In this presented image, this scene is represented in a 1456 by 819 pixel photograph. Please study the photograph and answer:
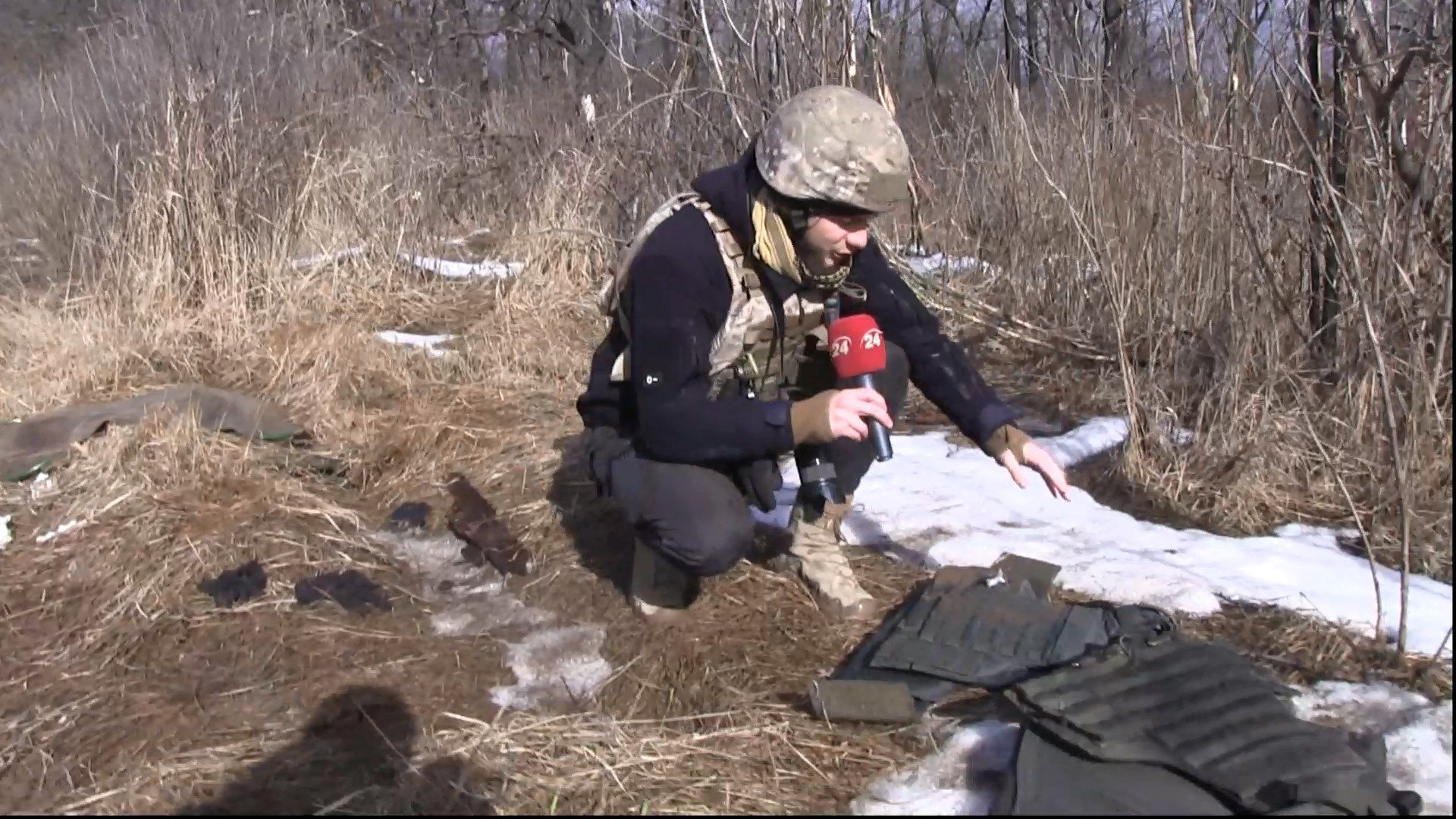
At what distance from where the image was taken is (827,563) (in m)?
3.02

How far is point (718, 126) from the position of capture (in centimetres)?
588

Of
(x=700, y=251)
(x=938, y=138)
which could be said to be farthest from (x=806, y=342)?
(x=938, y=138)

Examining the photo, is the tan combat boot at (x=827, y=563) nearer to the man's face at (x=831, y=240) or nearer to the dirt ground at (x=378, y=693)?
the dirt ground at (x=378, y=693)

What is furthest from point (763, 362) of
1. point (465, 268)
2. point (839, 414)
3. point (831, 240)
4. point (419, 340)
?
point (465, 268)

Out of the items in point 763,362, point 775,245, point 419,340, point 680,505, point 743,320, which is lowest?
point 419,340

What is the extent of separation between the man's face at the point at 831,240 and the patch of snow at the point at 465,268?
3.75 meters

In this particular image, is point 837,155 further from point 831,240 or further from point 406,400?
point 406,400

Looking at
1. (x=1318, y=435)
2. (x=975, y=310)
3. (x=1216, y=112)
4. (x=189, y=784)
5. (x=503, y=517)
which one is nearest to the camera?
(x=189, y=784)

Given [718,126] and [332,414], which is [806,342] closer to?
[332,414]

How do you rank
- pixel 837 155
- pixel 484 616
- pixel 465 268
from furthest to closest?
pixel 465 268
pixel 484 616
pixel 837 155

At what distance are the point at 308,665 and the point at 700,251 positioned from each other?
1.34 m

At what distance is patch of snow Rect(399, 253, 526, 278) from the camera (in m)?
6.20

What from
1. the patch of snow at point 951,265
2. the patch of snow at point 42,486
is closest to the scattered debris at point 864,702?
the patch of snow at point 42,486

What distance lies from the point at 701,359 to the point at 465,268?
411 cm
